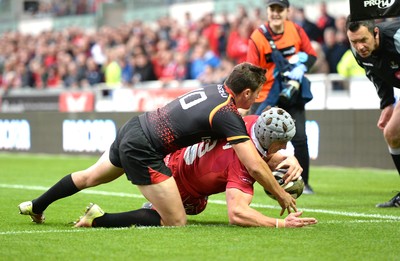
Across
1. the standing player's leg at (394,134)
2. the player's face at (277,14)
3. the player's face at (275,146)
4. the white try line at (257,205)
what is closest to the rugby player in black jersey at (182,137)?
the player's face at (275,146)

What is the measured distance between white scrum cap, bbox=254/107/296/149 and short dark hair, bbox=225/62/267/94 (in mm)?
292

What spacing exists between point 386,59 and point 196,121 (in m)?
2.97

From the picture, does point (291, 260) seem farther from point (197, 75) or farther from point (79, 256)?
point (197, 75)

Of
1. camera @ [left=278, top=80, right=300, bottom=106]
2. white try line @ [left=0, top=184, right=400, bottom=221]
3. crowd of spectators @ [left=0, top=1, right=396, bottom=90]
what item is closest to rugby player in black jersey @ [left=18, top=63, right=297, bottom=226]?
white try line @ [left=0, top=184, right=400, bottom=221]

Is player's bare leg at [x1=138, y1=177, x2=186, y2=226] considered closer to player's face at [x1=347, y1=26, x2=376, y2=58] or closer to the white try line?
the white try line

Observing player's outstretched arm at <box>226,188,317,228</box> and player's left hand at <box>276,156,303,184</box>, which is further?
player's left hand at <box>276,156,303,184</box>

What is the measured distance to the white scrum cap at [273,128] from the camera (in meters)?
7.69

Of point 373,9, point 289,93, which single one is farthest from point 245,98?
point 289,93

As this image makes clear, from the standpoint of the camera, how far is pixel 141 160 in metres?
7.83

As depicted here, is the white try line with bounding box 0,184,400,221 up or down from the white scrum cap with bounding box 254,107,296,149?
down

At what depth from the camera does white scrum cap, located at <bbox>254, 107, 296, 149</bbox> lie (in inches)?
303

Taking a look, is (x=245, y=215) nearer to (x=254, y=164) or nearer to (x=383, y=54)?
(x=254, y=164)

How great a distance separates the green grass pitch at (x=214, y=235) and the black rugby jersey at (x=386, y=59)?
1.43 metres

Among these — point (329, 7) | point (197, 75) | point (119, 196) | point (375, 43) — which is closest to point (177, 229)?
point (375, 43)
